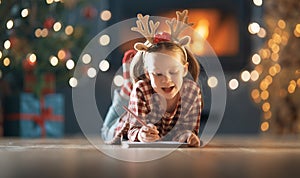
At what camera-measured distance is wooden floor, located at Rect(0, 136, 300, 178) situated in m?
0.90

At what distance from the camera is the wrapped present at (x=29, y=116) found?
2.94 m

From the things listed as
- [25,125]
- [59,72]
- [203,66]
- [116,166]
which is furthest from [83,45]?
[116,166]

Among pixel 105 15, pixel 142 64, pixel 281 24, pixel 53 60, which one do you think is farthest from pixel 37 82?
pixel 142 64

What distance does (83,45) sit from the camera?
284cm

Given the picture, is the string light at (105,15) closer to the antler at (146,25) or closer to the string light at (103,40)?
the string light at (103,40)

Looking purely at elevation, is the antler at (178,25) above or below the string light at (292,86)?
above

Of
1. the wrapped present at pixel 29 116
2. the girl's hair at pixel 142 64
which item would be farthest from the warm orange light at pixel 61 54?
the girl's hair at pixel 142 64

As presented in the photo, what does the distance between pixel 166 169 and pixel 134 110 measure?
1.00ft

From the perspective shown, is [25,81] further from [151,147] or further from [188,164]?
[188,164]

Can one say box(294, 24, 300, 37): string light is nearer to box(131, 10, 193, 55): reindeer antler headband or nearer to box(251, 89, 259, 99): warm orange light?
box(251, 89, 259, 99): warm orange light

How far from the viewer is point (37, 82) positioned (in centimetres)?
282

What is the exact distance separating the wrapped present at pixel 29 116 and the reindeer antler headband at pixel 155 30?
69.2 inches

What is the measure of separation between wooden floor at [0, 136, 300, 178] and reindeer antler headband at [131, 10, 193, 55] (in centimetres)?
21

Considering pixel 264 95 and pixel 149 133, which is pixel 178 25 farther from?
pixel 264 95
